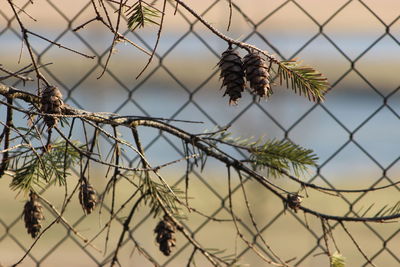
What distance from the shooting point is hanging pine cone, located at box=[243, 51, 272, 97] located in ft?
2.41

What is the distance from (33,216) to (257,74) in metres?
0.45

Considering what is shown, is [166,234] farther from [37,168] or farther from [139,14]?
[139,14]

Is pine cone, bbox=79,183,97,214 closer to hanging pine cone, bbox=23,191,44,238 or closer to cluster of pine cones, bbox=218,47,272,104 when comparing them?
hanging pine cone, bbox=23,191,44,238

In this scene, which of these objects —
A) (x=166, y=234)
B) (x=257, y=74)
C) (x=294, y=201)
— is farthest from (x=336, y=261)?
(x=257, y=74)

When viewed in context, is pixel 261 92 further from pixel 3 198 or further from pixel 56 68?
pixel 56 68

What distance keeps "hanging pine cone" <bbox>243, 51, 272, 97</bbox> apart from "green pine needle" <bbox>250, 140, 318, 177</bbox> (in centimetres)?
27

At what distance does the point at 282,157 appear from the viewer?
1010 millimetres

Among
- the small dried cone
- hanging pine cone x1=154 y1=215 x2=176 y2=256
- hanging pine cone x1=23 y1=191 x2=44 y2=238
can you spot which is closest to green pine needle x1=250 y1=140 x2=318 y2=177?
the small dried cone

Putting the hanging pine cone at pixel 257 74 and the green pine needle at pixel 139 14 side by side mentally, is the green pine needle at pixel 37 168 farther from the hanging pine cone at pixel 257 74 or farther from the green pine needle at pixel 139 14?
the hanging pine cone at pixel 257 74

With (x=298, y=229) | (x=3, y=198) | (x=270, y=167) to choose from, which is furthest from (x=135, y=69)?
(x=270, y=167)

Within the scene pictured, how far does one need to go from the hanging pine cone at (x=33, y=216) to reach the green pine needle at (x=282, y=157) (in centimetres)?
32

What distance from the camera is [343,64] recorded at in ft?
41.5

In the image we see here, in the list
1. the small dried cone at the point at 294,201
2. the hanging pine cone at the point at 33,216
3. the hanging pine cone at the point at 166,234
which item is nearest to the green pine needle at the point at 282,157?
the small dried cone at the point at 294,201

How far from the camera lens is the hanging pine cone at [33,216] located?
1016 mm
